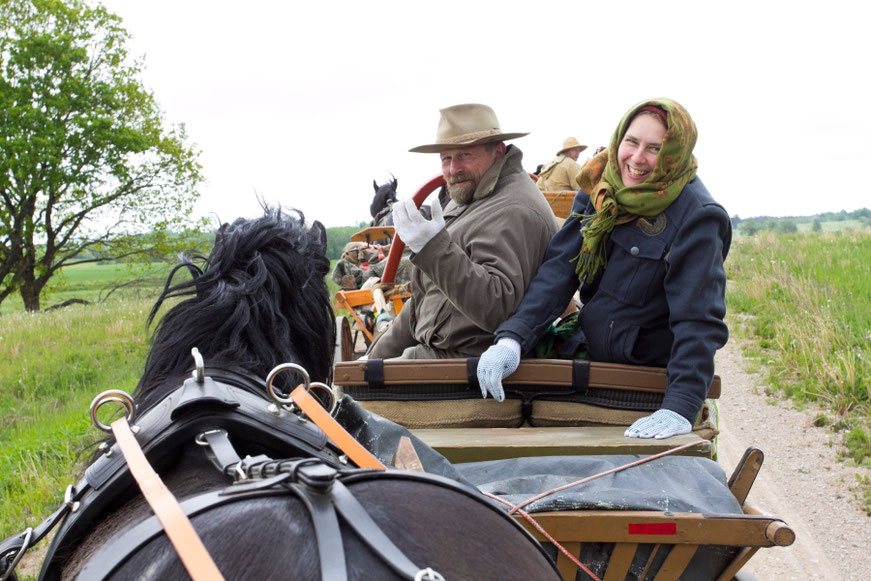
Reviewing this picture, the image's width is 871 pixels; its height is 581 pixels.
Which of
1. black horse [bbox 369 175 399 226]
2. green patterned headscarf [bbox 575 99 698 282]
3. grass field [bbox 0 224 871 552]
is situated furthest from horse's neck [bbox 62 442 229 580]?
black horse [bbox 369 175 399 226]

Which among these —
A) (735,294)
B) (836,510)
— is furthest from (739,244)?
(836,510)

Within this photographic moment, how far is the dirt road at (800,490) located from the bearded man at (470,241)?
6.11 feet

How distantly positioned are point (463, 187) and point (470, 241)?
399mm

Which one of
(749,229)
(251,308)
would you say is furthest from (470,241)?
(749,229)

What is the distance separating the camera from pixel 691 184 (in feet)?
8.86

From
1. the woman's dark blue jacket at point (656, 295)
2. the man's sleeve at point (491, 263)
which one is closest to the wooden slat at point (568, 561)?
the woman's dark blue jacket at point (656, 295)

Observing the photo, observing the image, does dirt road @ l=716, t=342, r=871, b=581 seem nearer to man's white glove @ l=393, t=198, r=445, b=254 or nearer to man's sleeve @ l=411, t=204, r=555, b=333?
man's sleeve @ l=411, t=204, r=555, b=333

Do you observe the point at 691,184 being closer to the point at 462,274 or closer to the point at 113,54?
the point at 462,274

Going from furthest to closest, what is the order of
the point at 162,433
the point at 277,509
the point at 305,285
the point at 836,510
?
the point at 836,510 < the point at 305,285 < the point at 162,433 < the point at 277,509

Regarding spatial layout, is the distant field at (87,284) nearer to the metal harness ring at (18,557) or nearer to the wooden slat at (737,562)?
the metal harness ring at (18,557)

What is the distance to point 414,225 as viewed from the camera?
2.97 m

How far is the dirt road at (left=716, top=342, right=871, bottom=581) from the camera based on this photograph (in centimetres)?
352

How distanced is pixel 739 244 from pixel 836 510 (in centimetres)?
1638

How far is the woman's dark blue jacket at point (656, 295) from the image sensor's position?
248 centimetres
